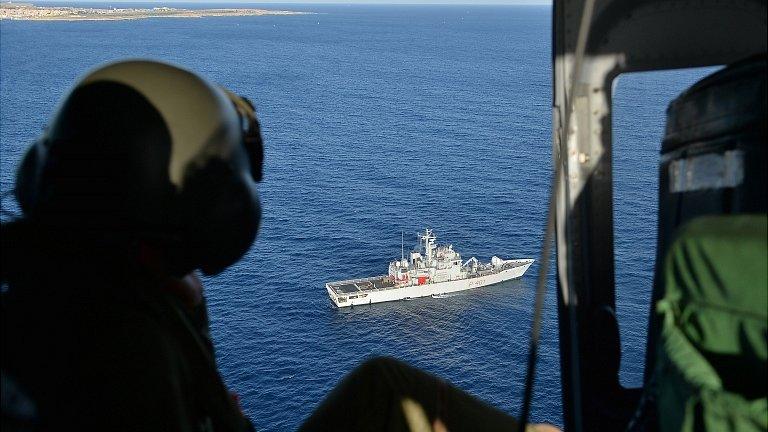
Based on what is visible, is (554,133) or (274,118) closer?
(554,133)

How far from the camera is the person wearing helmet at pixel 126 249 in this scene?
1.36m

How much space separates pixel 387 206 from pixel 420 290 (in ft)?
21.0

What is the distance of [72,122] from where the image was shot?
1.62m

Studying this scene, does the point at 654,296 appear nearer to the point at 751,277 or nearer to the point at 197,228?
the point at 751,277

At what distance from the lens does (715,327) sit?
136cm

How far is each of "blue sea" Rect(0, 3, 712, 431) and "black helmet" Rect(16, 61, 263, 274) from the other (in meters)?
0.39

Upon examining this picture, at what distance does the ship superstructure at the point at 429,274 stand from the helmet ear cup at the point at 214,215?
33.5 metres

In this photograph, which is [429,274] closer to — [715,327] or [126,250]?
[126,250]

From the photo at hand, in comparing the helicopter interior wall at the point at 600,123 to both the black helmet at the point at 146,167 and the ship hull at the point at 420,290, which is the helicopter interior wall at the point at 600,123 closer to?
the black helmet at the point at 146,167

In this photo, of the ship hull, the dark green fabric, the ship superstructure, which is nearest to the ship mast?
the ship superstructure

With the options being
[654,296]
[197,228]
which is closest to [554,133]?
[654,296]

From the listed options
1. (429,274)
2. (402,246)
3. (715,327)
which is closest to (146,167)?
(715,327)

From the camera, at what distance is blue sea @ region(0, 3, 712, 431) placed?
30094 millimetres

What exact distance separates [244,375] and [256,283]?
7.41 m
